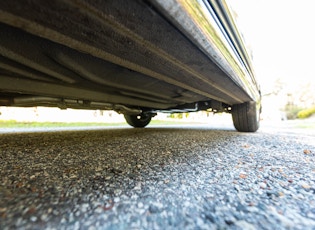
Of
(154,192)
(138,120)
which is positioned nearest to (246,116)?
(138,120)

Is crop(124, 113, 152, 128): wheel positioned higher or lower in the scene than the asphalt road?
higher

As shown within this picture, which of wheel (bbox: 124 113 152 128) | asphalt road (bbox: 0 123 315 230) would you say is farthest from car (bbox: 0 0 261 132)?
wheel (bbox: 124 113 152 128)

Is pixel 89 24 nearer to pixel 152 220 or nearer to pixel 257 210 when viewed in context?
pixel 152 220

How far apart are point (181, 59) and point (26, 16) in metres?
0.59

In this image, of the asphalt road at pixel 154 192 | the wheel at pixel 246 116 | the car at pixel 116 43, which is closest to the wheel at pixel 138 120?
the wheel at pixel 246 116

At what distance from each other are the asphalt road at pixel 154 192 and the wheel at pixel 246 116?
130cm

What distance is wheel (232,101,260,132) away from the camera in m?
2.24

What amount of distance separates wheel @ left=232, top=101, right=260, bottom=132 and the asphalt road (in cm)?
130

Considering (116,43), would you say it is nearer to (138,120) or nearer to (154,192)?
(154,192)

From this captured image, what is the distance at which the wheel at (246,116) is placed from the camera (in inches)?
88.4

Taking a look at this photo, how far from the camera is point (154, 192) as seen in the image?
0.61 m

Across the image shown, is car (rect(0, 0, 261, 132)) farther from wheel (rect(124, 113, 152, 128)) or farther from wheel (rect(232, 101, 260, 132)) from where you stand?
wheel (rect(124, 113, 152, 128))

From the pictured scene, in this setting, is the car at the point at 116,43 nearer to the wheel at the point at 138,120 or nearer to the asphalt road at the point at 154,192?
the asphalt road at the point at 154,192

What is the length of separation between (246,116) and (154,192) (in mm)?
2108
